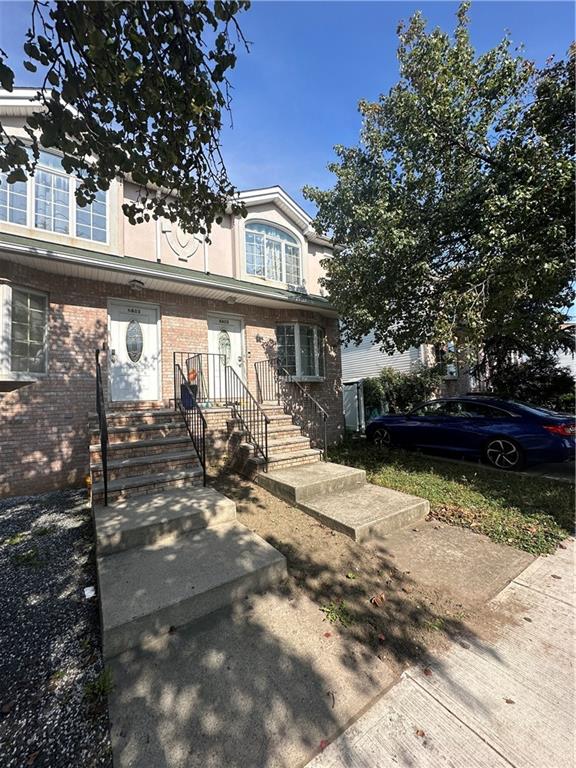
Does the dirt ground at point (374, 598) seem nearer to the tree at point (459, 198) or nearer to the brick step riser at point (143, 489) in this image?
the brick step riser at point (143, 489)

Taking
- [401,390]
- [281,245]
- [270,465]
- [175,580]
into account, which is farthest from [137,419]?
[401,390]

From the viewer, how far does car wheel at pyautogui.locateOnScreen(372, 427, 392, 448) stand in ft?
29.4

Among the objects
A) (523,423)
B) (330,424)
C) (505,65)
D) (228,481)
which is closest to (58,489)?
(228,481)

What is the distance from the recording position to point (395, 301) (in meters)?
6.96

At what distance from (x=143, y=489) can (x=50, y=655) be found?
2.28 meters

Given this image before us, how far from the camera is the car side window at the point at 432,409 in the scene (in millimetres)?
8086

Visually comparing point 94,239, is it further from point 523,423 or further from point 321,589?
point 523,423

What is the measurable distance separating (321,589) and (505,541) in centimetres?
243

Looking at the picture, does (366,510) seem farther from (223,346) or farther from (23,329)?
(23,329)

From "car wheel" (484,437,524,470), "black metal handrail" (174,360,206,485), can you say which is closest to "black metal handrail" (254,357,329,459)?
"black metal handrail" (174,360,206,485)

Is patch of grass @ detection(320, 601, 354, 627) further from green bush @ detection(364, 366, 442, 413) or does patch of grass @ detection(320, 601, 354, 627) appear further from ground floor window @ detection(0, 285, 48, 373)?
green bush @ detection(364, 366, 442, 413)

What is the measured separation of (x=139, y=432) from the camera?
5.61m

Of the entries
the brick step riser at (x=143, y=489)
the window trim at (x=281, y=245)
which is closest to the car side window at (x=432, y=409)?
the window trim at (x=281, y=245)

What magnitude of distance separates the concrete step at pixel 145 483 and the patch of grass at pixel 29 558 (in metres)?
0.75
